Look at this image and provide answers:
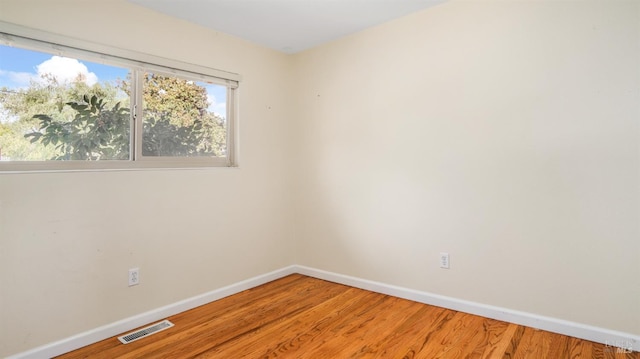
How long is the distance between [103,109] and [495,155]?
9.18ft

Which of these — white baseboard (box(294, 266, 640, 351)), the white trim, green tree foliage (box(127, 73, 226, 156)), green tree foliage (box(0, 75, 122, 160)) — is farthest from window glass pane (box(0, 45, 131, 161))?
white baseboard (box(294, 266, 640, 351))

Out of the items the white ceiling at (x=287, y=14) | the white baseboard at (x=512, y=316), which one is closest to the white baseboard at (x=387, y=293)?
the white baseboard at (x=512, y=316)

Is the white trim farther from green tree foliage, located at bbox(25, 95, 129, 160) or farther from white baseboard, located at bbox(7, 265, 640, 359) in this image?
green tree foliage, located at bbox(25, 95, 129, 160)

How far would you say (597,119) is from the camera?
2.05m

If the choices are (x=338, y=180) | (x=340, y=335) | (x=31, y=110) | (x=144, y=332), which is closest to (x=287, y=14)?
(x=338, y=180)

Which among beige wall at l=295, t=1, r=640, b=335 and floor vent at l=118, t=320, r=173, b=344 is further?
floor vent at l=118, t=320, r=173, b=344

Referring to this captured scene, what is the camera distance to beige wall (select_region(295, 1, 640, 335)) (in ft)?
6.63

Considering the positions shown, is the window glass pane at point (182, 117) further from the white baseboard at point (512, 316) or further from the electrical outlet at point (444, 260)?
the electrical outlet at point (444, 260)

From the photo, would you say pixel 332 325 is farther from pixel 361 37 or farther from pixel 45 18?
pixel 45 18

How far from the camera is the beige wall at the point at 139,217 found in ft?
6.44

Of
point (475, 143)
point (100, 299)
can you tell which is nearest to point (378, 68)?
point (475, 143)

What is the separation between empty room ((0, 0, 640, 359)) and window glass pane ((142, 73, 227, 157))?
15 mm

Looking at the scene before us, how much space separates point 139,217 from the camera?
2.43 metres

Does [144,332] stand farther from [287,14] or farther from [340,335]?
[287,14]
